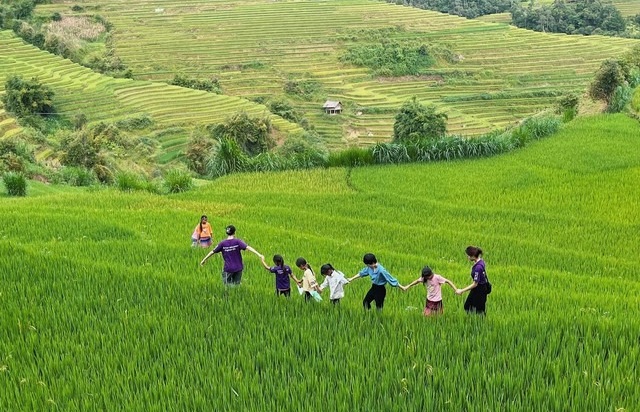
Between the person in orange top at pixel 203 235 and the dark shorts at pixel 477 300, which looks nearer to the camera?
the dark shorts at pixel 477 300

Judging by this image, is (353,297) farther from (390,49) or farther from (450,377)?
(390,49)

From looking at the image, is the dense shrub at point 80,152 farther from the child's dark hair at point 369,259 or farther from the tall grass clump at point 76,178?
the child's dark hair at point 369,259

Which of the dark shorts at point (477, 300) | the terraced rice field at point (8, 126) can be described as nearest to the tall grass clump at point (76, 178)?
the terraced rice field at point (8, 126)

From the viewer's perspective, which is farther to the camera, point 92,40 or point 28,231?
point 92,40

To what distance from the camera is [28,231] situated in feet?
31.0

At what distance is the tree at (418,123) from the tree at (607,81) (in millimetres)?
8058

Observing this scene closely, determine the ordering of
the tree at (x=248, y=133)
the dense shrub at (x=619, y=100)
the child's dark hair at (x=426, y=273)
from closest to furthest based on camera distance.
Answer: the child's dark hair at (x=426, y=273)
the dense shrub at (x=619, y=100)
the tree at (x=248, y=133)

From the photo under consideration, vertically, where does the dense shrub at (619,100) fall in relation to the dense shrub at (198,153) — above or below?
above

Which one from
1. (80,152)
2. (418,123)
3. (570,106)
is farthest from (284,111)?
(80,152)

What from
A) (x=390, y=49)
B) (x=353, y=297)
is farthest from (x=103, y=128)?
(x=390, y=49)

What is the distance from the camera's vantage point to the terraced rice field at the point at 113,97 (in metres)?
37.2

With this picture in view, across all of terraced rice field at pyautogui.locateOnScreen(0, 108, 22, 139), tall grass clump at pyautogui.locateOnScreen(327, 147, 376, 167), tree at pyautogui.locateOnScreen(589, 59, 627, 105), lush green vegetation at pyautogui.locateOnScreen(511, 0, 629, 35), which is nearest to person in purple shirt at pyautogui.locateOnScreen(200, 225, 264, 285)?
tall grass clump at pyautogui.locateOnScreen(327, 147, 376, 167)

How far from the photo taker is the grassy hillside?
392cm

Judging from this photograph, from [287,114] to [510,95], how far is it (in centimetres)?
2069
